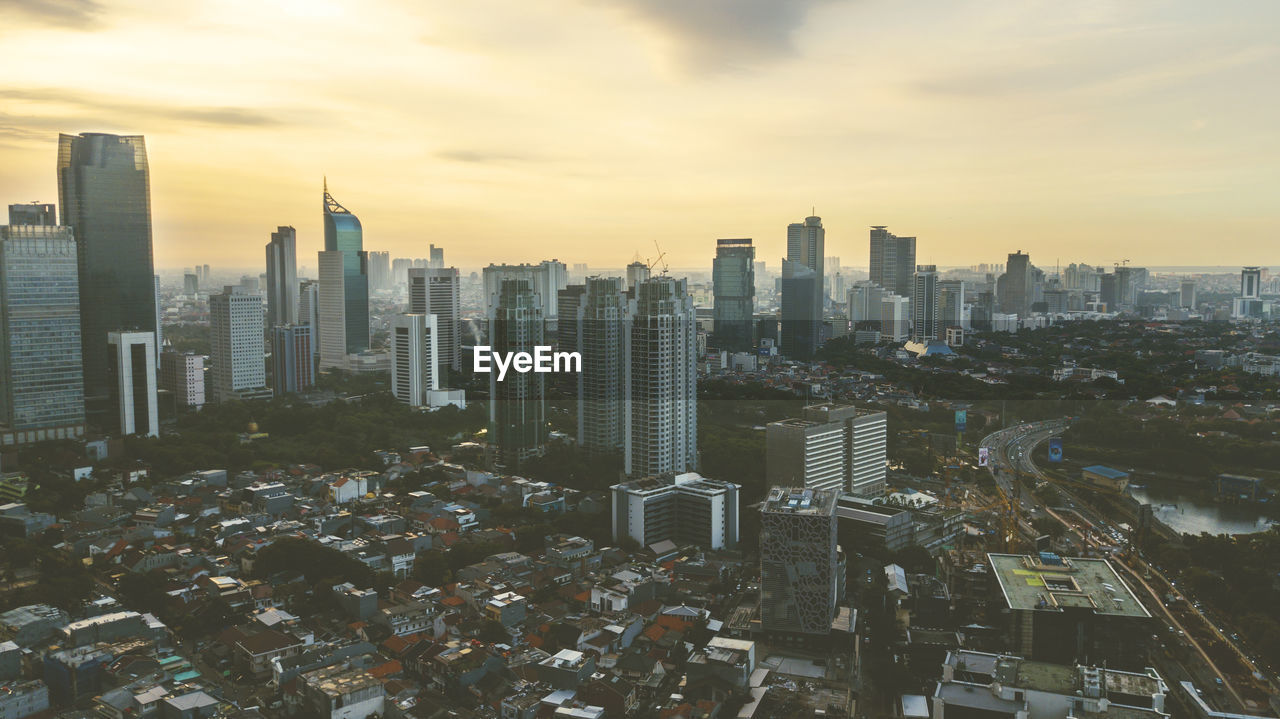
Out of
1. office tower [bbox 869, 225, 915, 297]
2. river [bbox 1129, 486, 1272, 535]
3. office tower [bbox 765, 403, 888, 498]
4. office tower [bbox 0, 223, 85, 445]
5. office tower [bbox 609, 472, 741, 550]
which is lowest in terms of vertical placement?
river [bbox 1129, 486, 1272, 535]

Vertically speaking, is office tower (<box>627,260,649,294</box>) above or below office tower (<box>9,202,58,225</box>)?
below

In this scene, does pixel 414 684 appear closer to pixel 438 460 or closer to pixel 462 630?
pixel 462 630

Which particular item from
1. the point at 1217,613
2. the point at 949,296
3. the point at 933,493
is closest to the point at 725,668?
the point at 1217,613

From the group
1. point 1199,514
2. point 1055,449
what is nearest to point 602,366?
point 1055,449

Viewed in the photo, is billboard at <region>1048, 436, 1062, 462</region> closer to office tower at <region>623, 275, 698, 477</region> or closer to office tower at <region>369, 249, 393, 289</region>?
office tower at <region>623, 275, 698, 477</region>

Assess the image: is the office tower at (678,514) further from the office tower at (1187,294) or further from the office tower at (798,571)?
the office tower at (1187,294)

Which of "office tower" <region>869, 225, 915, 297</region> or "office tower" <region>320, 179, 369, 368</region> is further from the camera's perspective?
"office tower" <region>869, 225, 915, 297</region>

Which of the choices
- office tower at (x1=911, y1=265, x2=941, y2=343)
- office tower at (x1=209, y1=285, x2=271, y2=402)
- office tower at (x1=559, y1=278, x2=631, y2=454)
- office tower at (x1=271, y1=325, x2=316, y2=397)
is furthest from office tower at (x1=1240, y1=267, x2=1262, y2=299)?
office tower at (x1=209, y1=285, x2=271, y2=402)

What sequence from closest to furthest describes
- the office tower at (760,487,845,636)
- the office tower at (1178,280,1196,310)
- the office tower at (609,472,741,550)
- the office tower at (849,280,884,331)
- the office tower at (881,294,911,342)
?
the office tower at (760,487,845,636), the office tower at (609,472,741,550), the office tower at (1178,280,1196,310), the office tower at (881,294,911,342), the office tower at (849,280,884,331)
